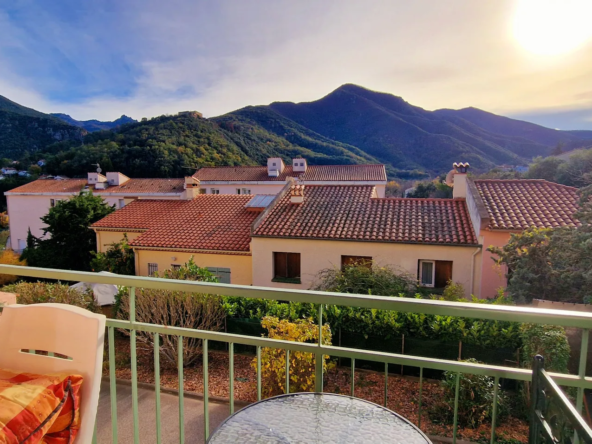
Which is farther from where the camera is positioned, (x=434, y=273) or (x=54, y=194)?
(x=54, y=194)

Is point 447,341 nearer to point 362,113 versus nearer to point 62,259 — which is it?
point 62,259

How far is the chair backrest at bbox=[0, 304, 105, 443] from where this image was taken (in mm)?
1517

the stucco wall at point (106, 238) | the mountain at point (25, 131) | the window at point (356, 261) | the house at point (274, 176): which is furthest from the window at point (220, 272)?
the mountain at point (25, 131)

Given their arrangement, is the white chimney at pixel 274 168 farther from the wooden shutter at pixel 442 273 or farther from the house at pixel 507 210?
the wooden shutter at pixel 442 273

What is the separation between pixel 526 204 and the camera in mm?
11797

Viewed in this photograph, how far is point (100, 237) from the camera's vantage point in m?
17.4

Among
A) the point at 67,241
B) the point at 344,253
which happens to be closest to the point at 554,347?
the point at 344,253

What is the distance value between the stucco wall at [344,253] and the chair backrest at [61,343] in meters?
10.6

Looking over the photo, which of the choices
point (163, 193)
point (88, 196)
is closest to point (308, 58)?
point (88, 196)

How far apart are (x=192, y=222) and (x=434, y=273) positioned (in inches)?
400

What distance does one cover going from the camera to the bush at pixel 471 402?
492cm

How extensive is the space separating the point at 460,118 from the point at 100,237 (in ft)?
229

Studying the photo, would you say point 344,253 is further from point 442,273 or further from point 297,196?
point 297,196

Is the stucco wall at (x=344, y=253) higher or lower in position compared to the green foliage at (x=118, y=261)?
higher
